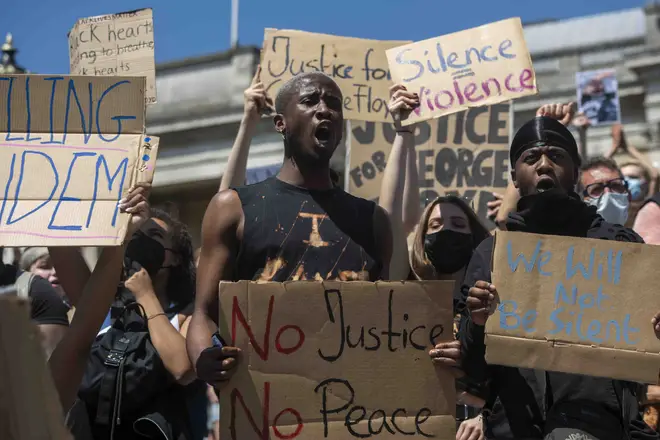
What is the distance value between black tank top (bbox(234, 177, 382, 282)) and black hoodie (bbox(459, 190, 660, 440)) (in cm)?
38

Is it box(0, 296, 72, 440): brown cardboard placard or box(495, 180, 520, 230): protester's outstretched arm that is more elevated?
box(495, 180, 520, 230): protester's outstretched arm

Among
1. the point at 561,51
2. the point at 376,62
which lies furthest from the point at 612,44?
the point at 376,62

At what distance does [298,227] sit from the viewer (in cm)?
331

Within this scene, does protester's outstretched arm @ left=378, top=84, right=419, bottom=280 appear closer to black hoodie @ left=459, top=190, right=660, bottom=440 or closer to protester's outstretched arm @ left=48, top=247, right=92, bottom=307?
black hoodie @ left=459, top=190, right=660, bottom=440

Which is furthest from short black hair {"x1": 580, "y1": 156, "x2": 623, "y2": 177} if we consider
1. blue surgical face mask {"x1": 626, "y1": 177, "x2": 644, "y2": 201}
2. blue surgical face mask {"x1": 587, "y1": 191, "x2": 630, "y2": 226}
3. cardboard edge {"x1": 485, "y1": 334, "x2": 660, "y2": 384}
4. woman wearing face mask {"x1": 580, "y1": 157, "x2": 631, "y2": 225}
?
cardboard edge {"x1": 485, "y1": 334, "x2": 660, "y2": 384}

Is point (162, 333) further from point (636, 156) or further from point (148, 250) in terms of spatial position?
point (636, 156)

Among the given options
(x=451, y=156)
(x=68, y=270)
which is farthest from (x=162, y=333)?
(x=451, y=156)

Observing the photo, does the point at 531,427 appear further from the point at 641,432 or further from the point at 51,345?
the point at 51,345

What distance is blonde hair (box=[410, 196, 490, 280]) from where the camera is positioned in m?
4.43

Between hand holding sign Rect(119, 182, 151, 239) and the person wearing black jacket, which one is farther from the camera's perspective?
hand holding sign Rect(119, 182, 151, 239)

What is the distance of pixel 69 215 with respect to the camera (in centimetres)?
354

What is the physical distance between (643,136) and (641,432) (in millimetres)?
11627

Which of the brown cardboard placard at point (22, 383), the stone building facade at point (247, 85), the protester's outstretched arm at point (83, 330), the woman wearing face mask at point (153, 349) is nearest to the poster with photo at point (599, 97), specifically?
the woman wearing face mask at point (153, 349)

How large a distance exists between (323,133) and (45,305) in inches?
49.6
